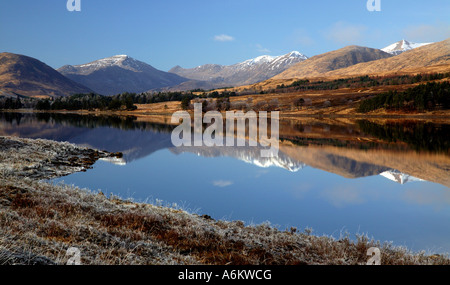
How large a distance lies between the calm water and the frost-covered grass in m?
2.89

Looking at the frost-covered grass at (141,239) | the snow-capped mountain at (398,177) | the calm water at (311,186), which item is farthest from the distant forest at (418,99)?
the frost-covered grass at (141,239)

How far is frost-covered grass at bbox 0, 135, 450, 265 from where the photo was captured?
884cm

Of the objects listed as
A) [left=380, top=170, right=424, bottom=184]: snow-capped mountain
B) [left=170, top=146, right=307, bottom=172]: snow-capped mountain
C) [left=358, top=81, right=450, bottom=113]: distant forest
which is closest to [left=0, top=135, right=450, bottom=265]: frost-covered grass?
[left=380, top=170, right=424, bottom=184]: snow-capped mountain

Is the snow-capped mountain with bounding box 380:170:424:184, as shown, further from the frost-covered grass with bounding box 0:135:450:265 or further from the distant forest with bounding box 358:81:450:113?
the distant forest with bounding box 358:81:450:113

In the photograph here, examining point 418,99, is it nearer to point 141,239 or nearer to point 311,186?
point 311,186

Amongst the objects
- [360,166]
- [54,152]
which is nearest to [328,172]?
[360,166]

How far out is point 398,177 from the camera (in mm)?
25828

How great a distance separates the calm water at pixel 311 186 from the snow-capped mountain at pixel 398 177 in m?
0.07

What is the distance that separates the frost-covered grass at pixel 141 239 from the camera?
884 cm

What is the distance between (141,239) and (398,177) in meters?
22.9

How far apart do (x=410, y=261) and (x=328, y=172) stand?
724 inches

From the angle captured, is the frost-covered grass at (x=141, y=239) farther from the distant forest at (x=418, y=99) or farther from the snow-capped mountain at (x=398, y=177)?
the distant forest at (x=418, y=99)

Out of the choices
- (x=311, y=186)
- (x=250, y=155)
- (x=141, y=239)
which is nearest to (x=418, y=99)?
(x=250, y=155)

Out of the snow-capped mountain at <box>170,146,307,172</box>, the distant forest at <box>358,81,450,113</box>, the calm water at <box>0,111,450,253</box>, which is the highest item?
the distant forest at <box>358,81,450,113</box>
